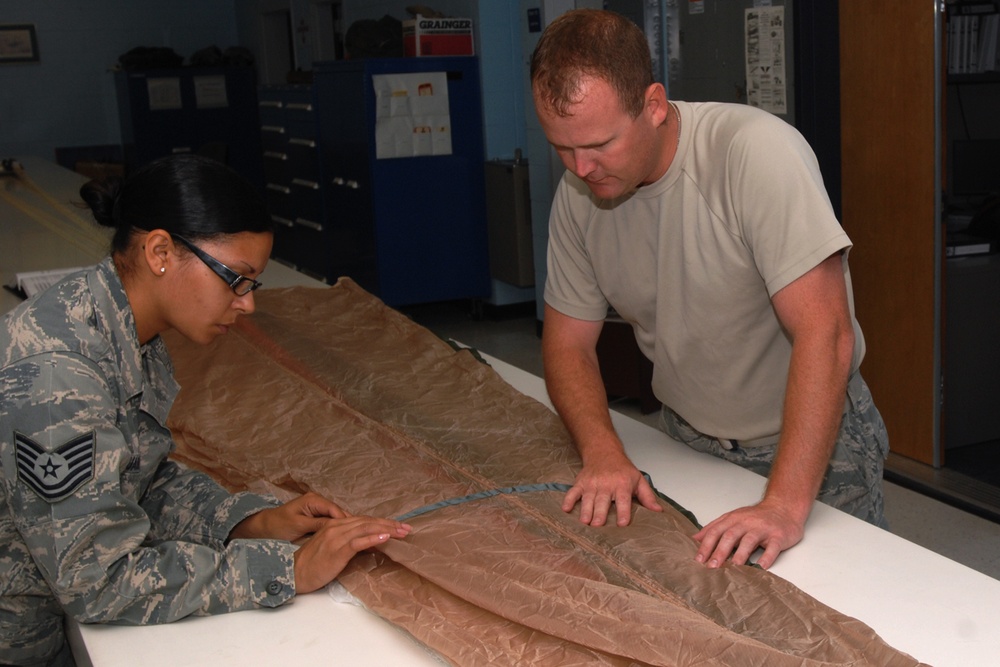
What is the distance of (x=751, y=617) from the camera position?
1223 millimetres

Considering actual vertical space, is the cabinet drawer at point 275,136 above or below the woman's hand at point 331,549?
above

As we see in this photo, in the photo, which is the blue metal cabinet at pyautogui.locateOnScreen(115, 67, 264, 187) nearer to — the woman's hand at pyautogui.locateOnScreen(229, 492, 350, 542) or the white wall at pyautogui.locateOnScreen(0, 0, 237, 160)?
the white wall at pyautogui.locateOnScreen(0, 0, 237, 160)

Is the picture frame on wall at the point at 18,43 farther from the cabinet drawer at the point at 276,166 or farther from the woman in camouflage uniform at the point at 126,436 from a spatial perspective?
the woman in camouflage uniform at the point at 126,436

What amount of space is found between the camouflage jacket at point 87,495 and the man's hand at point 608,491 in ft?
1.41

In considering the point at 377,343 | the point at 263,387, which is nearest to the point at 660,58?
the point at 377,343

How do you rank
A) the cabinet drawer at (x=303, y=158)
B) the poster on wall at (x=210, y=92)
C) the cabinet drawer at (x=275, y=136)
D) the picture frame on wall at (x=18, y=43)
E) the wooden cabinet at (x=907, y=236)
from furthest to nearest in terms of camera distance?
the picture frame on wall at (x=18, y=43), the poster on wall at (x=210, y=92), the cabinet drawer at (x=275, y=136), the cabinet drawer at (x=303, y=158), the wooden cabinet at (x=907, y=236)

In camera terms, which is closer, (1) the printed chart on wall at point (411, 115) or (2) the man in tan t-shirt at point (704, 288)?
(2) the man in tan t-shirt at point (704, 288)

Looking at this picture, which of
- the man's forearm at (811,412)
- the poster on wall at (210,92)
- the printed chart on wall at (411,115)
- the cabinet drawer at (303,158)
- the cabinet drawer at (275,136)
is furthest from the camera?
the poster on wall at (210,92)

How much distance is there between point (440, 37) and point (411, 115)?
0.46 m

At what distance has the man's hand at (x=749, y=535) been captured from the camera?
136 cm

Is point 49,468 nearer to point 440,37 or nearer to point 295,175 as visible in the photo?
point 440,37

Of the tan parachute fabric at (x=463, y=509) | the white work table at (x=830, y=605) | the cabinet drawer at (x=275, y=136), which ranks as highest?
the cabinet drawer at (x=275, y=136)

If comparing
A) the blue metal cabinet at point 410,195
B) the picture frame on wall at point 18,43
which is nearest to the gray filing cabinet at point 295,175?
the blue metal cabinet at point 410,195

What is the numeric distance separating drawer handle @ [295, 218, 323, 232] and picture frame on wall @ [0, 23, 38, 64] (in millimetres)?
3679
